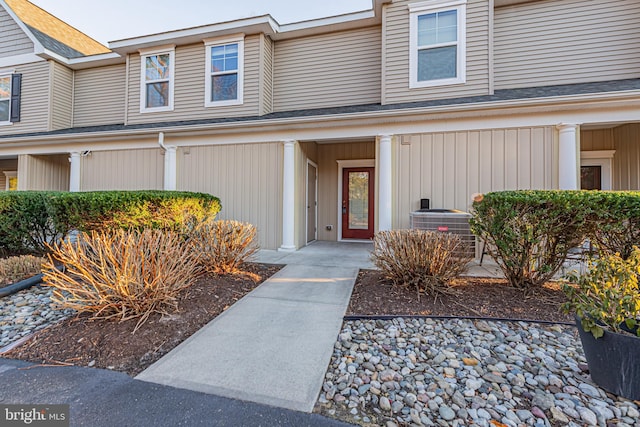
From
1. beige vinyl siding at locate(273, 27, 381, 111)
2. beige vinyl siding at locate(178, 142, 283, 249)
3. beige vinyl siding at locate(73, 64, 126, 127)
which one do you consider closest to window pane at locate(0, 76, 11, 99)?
beige vinyl siding at locate(73, 64, 126, 127)

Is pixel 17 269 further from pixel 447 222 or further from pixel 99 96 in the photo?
pixel 99 96

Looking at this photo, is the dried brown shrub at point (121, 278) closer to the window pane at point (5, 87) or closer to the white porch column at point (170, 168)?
the white porch column at point (170, 168)

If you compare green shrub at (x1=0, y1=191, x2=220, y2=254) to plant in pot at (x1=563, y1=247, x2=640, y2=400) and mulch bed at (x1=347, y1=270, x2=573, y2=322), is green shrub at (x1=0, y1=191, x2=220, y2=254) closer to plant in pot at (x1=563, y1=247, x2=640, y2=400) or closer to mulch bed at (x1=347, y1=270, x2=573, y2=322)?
mulch bed at (x1=347, y1=270, x2=573, y2=322)

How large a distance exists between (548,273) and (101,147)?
956 centimetres

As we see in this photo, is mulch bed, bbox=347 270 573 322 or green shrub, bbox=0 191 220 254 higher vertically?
Answer: green shrub, bbox=0 191 220 254

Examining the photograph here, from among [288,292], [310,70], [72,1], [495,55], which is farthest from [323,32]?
[72,1]

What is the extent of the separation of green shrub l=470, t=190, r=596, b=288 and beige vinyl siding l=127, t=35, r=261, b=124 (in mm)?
6048

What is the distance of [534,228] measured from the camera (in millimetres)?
Answer: 3262

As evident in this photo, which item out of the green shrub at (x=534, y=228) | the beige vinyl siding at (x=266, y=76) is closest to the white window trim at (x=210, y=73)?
the beige vinyl siding at (x=266, y=76)

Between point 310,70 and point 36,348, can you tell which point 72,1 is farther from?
point 36,348

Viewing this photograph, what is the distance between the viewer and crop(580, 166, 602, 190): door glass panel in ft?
22.0

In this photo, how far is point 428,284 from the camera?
3.50 metres

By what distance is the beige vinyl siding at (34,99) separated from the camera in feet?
29.6

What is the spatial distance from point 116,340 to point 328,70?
7.36m
